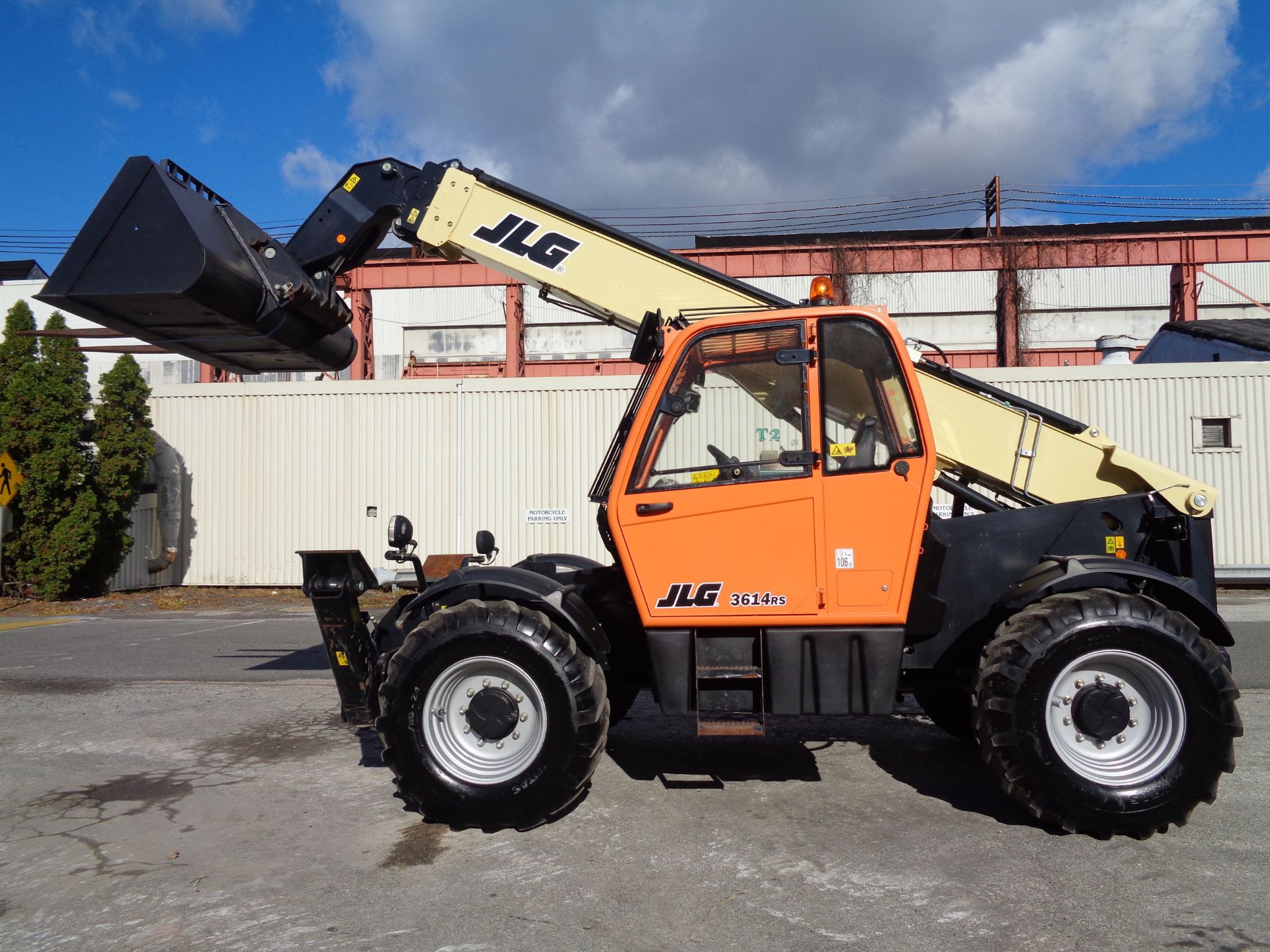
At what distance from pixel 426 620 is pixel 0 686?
5780 millimetres

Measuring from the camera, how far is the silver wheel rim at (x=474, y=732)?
4.40 metres

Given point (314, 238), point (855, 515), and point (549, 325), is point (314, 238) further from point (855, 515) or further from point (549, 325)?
point (549, 325)

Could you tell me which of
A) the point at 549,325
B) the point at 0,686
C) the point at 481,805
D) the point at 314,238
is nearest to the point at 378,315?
the point at 549,325

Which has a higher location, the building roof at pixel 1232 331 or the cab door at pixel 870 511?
the building roof at pixel 1232 331

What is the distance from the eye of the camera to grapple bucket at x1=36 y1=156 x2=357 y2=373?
4.81 meters

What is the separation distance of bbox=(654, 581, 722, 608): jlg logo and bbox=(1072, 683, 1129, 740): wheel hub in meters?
1.76

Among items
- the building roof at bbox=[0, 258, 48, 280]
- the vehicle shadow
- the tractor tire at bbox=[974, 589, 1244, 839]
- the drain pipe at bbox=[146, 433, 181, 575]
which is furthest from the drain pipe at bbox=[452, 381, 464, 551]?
the building roof at bbox=[0, 258, 48, 280]

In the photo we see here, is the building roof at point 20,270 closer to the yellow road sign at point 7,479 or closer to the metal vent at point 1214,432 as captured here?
the yellow road sign at point 7,479

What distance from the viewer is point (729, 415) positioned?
449 cm

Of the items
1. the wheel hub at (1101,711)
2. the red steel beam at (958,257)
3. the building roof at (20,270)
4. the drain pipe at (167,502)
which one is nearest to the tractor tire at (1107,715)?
the wheel hub at (1101,711)

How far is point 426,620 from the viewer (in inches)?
179

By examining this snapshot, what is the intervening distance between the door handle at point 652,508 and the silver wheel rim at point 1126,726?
1.96 m

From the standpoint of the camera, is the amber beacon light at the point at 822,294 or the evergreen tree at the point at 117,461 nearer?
the amber beacon light at the point at 822,294

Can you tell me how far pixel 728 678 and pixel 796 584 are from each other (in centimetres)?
Answer: 56
